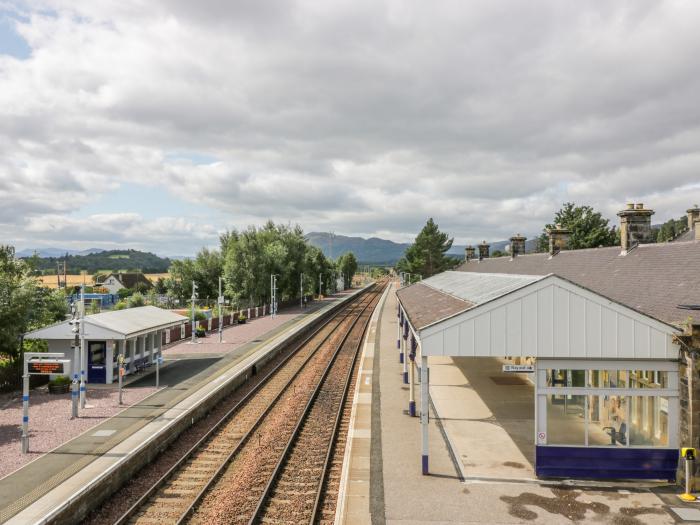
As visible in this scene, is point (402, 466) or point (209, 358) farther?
point (209, 358)

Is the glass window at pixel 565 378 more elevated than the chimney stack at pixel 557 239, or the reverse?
the chimney stack at pixel 557 239

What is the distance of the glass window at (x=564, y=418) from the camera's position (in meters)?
12.1

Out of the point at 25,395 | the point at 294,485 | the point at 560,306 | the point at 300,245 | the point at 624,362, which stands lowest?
the point at 294,485

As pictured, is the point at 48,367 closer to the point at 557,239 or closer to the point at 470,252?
the point at 557,239

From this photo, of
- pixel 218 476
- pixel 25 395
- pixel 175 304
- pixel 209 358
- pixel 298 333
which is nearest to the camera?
pixel 218 476

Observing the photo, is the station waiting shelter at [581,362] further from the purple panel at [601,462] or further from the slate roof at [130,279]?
the slate roof at [130,279]

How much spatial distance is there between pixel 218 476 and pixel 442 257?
67.9 metres

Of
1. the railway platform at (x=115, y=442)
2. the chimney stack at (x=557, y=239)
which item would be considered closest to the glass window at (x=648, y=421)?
the railway platform at (x=115, y=442)

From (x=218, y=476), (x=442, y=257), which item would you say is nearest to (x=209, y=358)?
(x=218, y=476)

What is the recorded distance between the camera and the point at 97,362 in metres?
22.2

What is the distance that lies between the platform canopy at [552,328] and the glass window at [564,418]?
117 centimetres

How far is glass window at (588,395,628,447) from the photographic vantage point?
40.0 feet

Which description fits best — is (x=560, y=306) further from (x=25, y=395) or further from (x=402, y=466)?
(x=25, y=395)

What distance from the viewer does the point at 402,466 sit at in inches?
494
